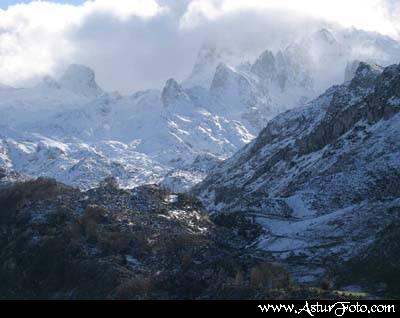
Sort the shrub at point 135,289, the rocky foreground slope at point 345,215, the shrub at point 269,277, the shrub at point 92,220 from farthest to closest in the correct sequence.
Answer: the rocky foreground slope at point 345,215 < the shrub at point 92,220 < the shrub at point 135,289 < the shrub at point 269,277

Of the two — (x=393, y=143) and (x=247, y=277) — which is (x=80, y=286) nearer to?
(x=247, y=277)

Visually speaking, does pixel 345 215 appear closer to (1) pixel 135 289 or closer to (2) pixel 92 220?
(2) pixel 92 220

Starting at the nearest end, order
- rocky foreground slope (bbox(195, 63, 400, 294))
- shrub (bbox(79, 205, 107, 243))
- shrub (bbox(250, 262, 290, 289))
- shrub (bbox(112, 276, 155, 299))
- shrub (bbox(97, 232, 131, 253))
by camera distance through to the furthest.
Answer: shrub (bbox(250, 262, 290, 289))
shrub (bbox(112, 276, 155, 299))
shrub (bbox(97, 232, 131, 253))
shrub (bbox(79, 205, 107, 243))
rocky foreground slope (bbox(195, 63, 400, 294))

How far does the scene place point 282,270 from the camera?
11075 cm

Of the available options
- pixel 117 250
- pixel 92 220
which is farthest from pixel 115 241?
pixel 92 220

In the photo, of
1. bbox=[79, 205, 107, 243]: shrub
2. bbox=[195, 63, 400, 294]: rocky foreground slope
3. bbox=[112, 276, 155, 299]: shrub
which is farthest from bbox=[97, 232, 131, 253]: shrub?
bbox=[195, 63, 400, 294]: rocky foreground slope

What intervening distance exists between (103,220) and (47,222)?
7.82m

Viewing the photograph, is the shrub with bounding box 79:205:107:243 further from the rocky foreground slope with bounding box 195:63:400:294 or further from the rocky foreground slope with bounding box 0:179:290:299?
the rocky foreground slope with bounding box 195:63:400:294

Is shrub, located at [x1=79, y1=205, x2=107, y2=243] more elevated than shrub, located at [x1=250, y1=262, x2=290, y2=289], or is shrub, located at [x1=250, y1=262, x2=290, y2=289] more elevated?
→ shrub, located at [x1=79, y1=205, x2=107, y2=243]

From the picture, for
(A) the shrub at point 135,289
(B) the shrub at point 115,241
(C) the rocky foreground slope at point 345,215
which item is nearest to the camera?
(A) the shrub at point 135,289

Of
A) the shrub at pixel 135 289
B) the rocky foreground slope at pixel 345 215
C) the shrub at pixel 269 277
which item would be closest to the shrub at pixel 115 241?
the shrub at pixel 135 289

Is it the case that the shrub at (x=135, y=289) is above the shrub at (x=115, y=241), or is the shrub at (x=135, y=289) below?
below

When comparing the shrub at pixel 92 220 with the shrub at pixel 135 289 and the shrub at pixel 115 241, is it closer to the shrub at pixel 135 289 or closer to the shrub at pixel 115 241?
the shrub at pixel 115 241

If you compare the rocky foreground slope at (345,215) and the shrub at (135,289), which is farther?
the rocky foreground slope at (345,215)
